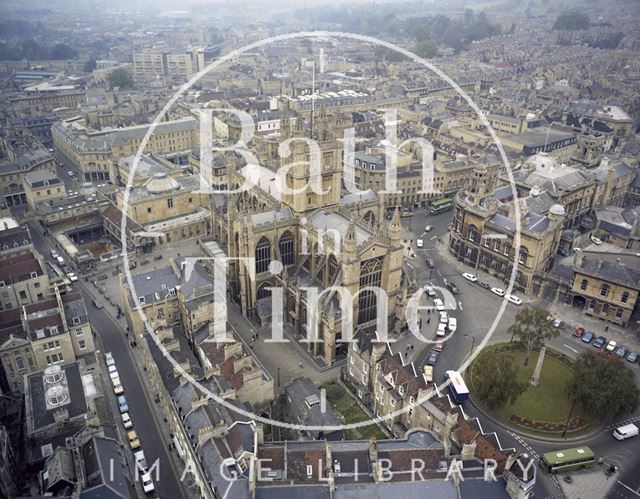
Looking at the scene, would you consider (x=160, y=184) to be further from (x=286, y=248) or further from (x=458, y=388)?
(x=458, y=388)

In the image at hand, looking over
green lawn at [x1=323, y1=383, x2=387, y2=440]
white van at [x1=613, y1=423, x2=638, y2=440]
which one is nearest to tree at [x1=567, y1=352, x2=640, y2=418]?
white van at [x1=613, y1=423, x2=638, y2=440]

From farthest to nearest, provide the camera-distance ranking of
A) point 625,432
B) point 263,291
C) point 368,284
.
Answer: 1. point 263,291
2. point 368,284
3. point 625,432

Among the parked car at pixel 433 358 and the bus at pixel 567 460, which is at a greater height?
the bus at pixel 567 460

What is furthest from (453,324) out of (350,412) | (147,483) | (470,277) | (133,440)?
(147,483)

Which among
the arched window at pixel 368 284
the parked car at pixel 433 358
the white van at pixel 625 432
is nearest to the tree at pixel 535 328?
the parked car at pixel 433 358

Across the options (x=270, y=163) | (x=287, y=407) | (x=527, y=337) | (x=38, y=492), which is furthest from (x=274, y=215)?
(x=38, y=492)

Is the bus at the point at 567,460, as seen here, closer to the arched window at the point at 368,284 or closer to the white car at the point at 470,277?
the arched window at the point at 368,284

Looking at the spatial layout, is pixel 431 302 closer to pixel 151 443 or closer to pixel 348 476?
pixel 348 476
